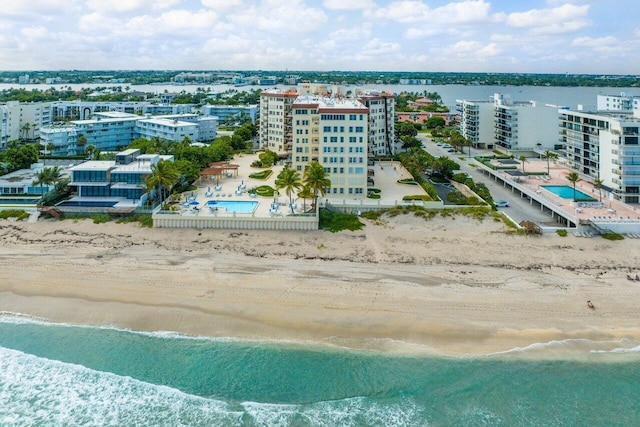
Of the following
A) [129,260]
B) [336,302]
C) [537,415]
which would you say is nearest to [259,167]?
[129,260]

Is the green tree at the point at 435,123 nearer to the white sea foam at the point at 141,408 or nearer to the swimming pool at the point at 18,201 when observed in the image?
the swimming pool at the point at 18,201

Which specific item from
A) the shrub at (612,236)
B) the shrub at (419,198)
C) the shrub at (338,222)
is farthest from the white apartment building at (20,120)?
Answer: the shrub at (612,236)

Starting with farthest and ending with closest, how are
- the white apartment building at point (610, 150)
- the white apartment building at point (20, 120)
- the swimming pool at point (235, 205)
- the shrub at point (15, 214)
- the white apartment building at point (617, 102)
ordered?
the white apartment building at point (617, 102), the white apartment building at point (20, 120), the white apartment building at point (610, 150), the swimming pool at point (235, 205), the shrub at point (15, 214)

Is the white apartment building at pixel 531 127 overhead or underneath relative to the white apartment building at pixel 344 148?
overhead

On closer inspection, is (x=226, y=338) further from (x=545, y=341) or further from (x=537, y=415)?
(x=545, y=341)

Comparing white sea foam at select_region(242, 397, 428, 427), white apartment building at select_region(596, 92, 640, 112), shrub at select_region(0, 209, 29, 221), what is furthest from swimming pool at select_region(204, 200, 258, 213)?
white apartment building at select_region(596, 92, 640, 112)

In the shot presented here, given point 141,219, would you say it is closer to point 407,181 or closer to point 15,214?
point 15,214
